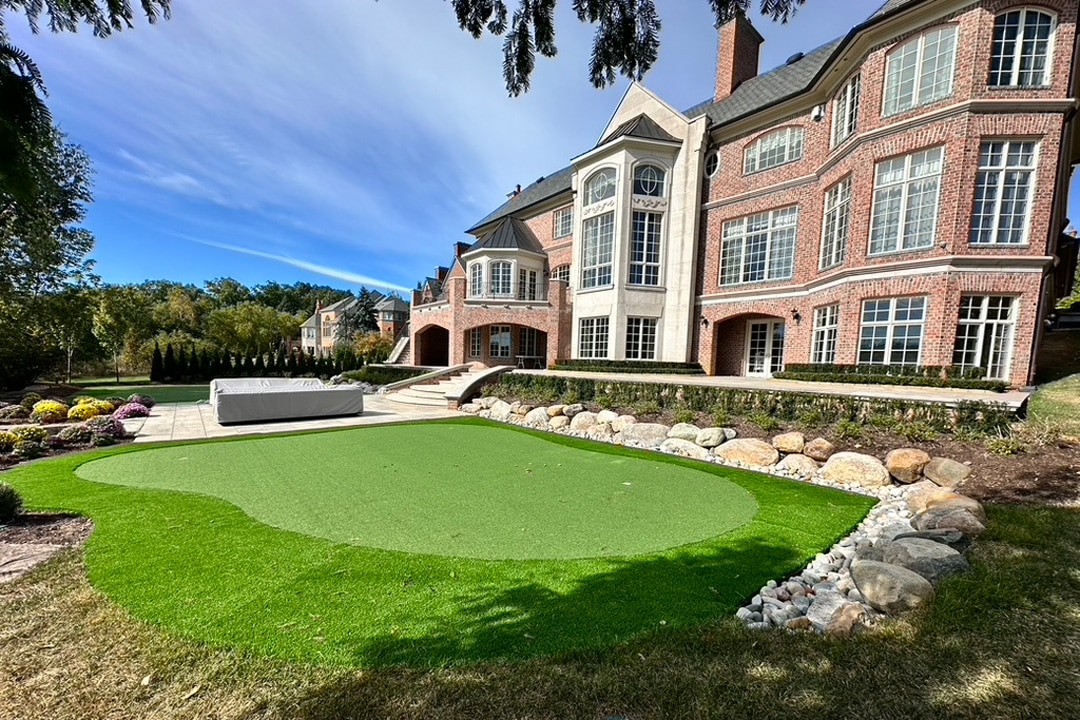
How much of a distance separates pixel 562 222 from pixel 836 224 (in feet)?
43.0

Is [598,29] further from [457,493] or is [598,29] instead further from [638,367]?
[638,367]

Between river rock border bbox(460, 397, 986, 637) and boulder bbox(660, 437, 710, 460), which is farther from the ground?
river rock border bbox(460, 397, 986, 637)

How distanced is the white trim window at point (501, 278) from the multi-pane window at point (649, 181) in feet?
24.4

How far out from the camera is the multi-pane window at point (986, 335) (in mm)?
10500

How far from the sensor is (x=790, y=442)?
7461mm

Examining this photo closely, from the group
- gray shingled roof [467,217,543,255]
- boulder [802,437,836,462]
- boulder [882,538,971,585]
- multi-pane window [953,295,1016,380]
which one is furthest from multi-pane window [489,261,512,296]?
boulder [882,538,971,585]

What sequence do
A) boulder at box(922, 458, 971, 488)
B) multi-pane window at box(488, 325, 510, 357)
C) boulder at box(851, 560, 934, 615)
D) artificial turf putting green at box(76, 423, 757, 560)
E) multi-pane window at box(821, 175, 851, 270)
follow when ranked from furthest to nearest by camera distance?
multi-pane window at box(488, 325, 510, 357) → multi-pane window at box(821, 175, 851, 270) → boulder at box(922, 458, 971, 488) → artificial turf putting green at box(76, 423, 757, 560) → boulder at box(851, 560, 934, 615)

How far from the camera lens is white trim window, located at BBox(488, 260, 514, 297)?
22234 millimetres

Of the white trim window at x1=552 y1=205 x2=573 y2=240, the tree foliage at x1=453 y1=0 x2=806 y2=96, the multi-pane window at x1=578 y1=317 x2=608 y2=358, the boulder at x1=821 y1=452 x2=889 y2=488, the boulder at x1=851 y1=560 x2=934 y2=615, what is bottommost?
the boulder at x1=821 y1=452 x2=889 y2=488

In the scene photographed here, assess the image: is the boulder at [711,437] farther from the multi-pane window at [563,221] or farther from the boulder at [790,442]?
the multi-pane window at [563,221]

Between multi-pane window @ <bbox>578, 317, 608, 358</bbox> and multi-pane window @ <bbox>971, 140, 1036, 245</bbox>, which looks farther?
multi-pane window @ <bbox>578, 317, 608, 358</bbox>

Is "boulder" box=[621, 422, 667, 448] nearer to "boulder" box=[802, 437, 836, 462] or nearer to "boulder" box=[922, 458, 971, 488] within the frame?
"boulder" box=[802, 437, 836, 462]

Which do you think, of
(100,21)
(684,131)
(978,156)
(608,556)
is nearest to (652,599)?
(608,556)

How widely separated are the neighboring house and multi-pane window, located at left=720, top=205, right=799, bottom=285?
0.23 ft
